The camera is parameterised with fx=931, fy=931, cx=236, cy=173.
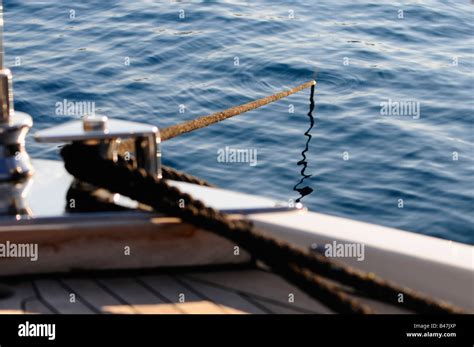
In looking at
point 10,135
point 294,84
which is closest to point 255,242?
point 10,135

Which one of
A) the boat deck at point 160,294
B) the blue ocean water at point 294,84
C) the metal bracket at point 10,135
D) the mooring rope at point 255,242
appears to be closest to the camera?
the mooring rope at point 255,242

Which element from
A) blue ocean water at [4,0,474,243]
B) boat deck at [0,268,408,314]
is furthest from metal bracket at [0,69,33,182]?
blue ocean water at [4,0,474,243]

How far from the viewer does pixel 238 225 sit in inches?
101

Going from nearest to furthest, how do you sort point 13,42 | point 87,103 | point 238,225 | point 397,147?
point 238,225 → point 397,147 → point 87,103 → point 13,42

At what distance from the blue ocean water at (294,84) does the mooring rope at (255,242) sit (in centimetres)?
369

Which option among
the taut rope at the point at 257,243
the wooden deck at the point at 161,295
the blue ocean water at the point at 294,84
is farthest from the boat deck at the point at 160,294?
the blue ocean water at the point at 294,84

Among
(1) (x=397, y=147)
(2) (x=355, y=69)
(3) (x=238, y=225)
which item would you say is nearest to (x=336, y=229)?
(3) (x=238, y=225)

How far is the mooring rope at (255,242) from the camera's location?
2.37 metres

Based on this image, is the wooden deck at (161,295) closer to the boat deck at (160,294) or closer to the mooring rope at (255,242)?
the boat deck at (160,294)

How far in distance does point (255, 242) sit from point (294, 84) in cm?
632

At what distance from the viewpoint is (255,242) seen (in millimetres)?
2500

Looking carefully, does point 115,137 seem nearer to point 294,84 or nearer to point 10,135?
point 10,135
